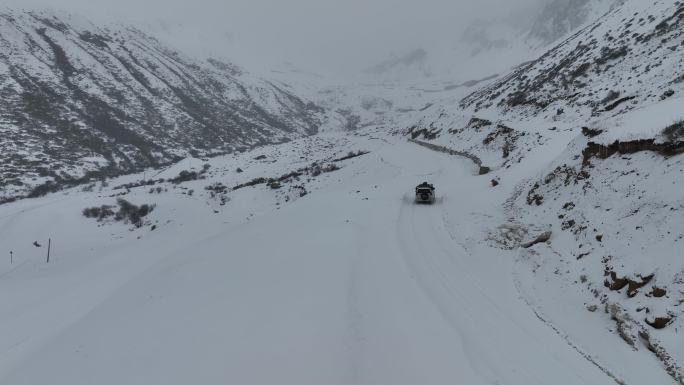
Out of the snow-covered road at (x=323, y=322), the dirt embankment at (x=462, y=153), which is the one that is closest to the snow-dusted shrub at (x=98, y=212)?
the snow-covered road at (x=323, y=322)

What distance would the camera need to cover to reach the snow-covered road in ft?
26.0

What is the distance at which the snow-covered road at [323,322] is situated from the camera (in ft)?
26.0

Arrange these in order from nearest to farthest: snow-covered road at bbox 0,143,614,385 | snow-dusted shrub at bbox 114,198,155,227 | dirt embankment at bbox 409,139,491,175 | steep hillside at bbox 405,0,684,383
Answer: snow-covered road at bbox 0,143,614,385 < steep hillside at bbox 405,0,684,383 < dirt embankment at bbox 409,139,491,175 < snow-dusted shrub at bbox 114,198,155,227

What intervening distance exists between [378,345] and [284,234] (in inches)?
425

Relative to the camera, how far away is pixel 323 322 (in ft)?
31.3

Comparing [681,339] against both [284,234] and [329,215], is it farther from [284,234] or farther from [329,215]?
[329,215]

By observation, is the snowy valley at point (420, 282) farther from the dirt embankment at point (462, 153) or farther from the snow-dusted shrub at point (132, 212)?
the snow-dusted shrub at point (132, 212)

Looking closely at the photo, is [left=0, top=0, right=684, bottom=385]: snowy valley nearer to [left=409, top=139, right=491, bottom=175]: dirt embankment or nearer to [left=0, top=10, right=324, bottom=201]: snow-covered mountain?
[left=409, top=139, right=491, bottom=175]: dirt embankment

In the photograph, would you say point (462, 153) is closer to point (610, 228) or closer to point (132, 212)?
point (610, 228)

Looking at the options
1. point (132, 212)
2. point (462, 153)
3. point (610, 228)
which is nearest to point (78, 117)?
point (132, 212)

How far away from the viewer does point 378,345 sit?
8.63 metres

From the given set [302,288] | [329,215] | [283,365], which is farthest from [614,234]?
[329,215]

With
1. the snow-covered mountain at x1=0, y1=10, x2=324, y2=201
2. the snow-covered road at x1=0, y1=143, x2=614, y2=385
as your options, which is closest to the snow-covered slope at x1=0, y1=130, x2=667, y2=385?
the snow-covered road at x1=0, y1=143, x2=614, y2=385

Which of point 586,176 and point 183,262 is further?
point 183,262
